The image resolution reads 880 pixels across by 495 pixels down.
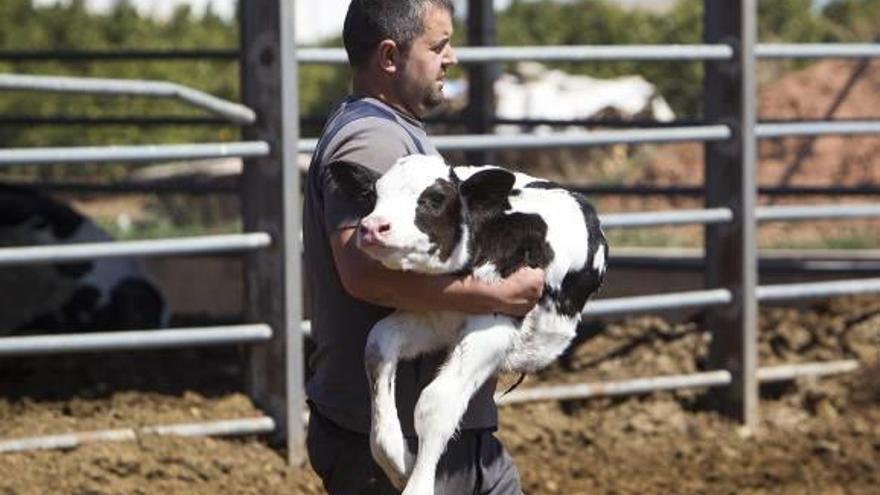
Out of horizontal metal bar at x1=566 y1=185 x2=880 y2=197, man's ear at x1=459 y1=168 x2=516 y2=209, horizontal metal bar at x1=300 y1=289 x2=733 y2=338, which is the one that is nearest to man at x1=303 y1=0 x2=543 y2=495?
man's ear at x1=459 y1=168 x2=516 y2=209

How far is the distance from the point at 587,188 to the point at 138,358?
2041 millimetres

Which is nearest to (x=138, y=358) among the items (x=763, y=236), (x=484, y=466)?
(x=484, y=466)

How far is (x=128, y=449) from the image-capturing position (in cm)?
630

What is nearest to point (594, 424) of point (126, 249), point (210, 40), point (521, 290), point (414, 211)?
point (126, 249)

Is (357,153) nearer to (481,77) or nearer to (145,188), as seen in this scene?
(481,77)

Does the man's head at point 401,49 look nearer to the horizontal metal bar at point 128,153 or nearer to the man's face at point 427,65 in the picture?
the man's face at point 427,65

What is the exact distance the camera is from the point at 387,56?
3.72 meters

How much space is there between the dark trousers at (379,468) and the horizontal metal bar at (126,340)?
2.46 metres

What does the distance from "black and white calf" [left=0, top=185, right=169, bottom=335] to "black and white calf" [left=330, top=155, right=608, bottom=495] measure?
5.41 m

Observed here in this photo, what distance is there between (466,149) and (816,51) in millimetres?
1506

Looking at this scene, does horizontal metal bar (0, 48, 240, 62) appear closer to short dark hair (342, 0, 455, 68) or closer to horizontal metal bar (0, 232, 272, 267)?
horizontal metal bar (0, 232, 272, 267)

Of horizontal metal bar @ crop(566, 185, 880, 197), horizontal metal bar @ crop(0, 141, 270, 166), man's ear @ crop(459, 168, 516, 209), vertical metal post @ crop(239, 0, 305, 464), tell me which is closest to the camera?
man's ear @ crop(459, 168, 516, 209)

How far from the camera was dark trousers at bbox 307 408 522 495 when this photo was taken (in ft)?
12.5

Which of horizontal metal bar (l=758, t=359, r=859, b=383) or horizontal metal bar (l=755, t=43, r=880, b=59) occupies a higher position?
horizontal metal bar (l=755, t=43, r=880, b=59)
